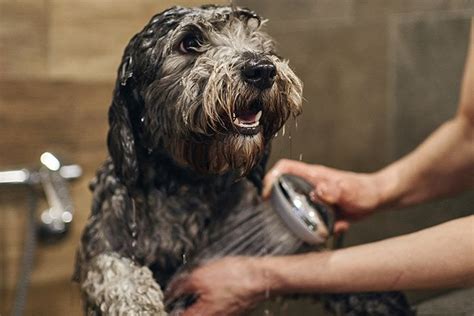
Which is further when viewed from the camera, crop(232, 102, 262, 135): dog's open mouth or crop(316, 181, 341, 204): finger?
crop(316, 181, 341, 204): finger

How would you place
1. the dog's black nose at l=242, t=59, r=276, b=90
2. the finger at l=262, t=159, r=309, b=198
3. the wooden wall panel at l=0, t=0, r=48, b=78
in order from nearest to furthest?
the dog's black nose at l=242, t=59, r=276, b=90 → the finger at l=262, t=159, r=309, b=198 → the wooden wall panel at l=0, t=0, r=48, b=78

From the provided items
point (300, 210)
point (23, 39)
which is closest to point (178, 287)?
point (300, 210)

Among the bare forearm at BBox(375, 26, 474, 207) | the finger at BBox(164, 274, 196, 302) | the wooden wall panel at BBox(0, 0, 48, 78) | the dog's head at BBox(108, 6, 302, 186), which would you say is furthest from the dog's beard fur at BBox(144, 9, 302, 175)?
the wooden wall panel at BBox(0, 0, 48, 78)

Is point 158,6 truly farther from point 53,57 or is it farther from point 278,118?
point 53,57

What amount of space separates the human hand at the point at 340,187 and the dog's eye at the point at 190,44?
0.15m

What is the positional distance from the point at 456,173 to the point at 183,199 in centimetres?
31

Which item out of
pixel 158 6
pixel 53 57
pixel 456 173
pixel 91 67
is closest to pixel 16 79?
pixel 53 57

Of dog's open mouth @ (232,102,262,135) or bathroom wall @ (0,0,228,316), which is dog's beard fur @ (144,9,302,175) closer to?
dog's open mouth @ (232,102,262,135)

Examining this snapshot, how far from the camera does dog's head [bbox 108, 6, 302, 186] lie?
20.7 inches

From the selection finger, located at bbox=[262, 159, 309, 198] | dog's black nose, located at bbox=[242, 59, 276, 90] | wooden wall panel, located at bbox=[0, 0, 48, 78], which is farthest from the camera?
wooden wall panel, located at bbox=[0, 0, 48, 78]

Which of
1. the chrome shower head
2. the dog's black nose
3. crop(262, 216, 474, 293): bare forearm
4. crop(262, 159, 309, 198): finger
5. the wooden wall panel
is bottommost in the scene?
crop(262, 216, 474, 293): bare forearm

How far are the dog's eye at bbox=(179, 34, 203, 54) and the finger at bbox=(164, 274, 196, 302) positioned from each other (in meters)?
0.20

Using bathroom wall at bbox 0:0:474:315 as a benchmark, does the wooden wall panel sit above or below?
above

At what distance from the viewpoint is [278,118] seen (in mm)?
547
